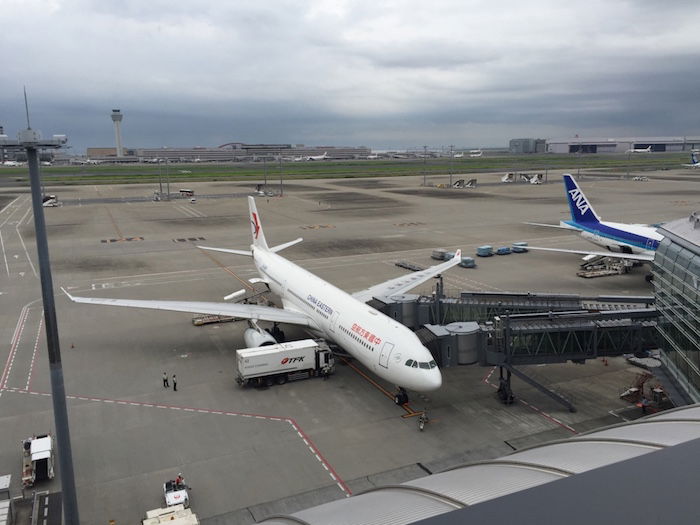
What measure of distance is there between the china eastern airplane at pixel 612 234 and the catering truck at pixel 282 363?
1291 inches

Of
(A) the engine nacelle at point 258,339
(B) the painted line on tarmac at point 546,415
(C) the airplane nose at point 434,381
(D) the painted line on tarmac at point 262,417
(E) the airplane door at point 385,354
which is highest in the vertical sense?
(E) the airplane door at point 385,354

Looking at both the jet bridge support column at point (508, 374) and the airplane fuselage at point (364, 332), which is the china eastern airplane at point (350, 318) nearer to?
the airplane fuselage at point (364, 332)

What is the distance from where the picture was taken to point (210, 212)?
385ft

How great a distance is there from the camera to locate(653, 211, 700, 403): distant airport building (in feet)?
81.3

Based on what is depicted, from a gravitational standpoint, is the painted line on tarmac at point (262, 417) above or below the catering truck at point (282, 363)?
below

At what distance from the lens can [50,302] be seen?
14.3m

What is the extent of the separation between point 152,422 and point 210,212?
92.0m

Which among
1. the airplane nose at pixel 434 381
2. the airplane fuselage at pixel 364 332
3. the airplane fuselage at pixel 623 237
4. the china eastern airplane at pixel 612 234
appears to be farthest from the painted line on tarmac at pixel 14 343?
the airplane fuselage at pixel 623 237

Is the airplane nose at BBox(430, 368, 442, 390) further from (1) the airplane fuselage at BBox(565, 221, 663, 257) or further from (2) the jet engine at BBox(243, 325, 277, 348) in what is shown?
(1) the airplane fuselage at BBox(565, 221, 663, 257)

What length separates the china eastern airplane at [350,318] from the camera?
28.5 meters

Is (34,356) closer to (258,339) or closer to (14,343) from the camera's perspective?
(14,343)

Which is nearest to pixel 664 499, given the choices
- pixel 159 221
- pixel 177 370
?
pixel 177 370

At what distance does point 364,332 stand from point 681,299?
52.7 ft

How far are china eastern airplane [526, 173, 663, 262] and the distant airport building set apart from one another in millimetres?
27736
